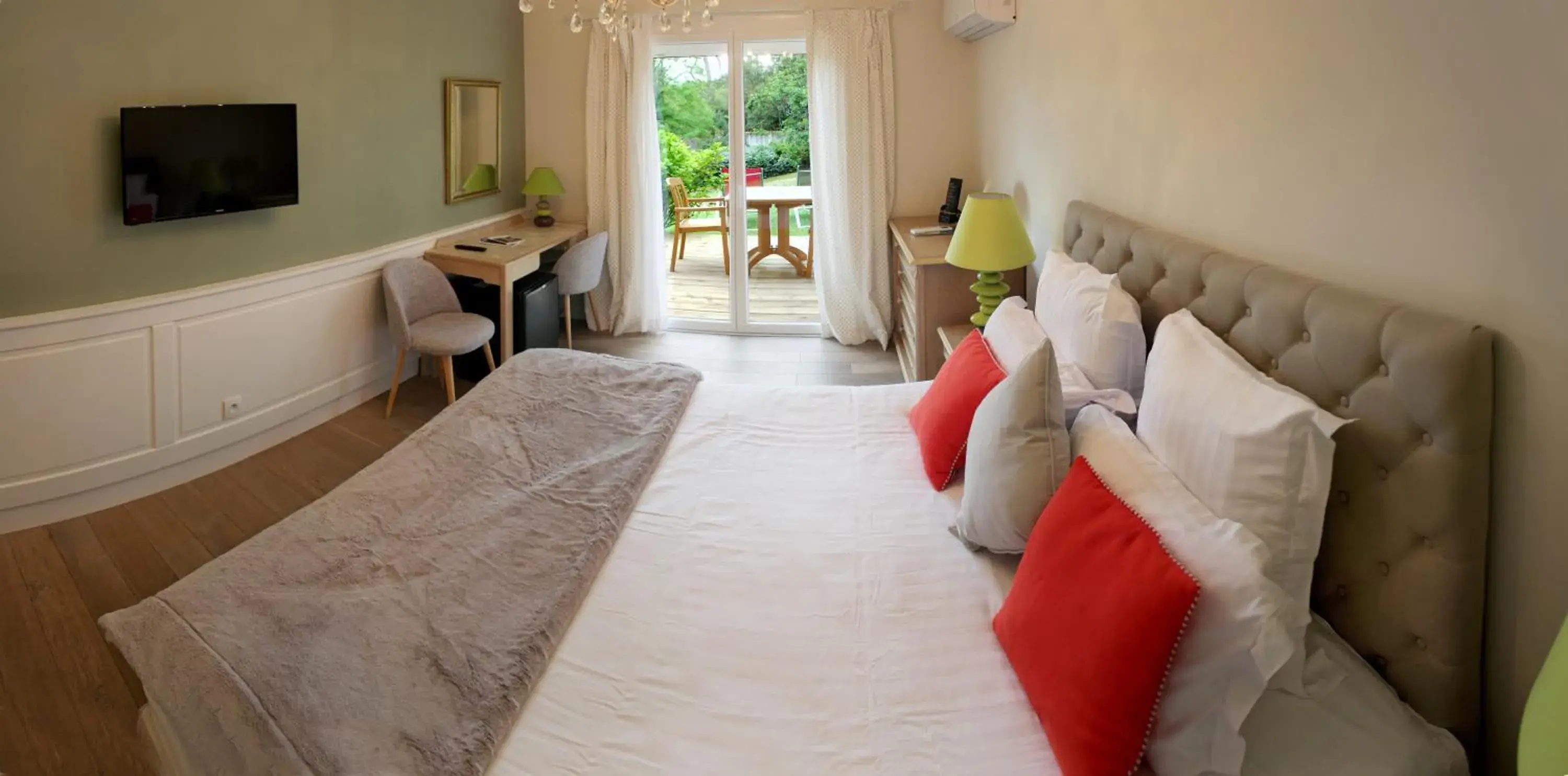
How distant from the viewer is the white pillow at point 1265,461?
1.42 metres

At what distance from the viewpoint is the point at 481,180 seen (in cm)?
556

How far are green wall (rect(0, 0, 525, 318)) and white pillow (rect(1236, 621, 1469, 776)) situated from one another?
3878 millimetres

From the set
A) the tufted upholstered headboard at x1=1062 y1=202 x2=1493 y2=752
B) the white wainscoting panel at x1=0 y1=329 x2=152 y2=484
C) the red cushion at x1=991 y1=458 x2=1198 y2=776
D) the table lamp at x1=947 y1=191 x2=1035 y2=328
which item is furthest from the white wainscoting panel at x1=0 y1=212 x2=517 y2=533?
the tufted upholstered headboard at x1=1062 y1=202 x2=1493 y2=752

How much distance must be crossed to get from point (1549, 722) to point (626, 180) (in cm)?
573

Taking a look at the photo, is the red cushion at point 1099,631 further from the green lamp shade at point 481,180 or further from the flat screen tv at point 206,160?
the green lamp shade at point 481,180

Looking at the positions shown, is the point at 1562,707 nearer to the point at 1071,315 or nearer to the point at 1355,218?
the point at 1355,218

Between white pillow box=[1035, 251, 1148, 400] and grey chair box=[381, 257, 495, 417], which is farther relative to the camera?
grey chair box=[381, 257, 495, 417]

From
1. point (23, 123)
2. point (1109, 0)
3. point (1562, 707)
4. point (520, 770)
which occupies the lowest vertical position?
point (520, 770)

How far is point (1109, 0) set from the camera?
2893mm

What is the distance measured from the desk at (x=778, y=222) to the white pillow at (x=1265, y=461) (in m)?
4.58

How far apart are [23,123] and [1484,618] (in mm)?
4159

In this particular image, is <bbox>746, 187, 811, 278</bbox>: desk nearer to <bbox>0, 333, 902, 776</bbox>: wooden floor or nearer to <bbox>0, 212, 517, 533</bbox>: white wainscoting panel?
<bbox>0, 333, 902, 776</bbox>: wooden floor

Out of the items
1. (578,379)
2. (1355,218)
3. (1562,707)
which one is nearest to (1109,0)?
(1355,218)

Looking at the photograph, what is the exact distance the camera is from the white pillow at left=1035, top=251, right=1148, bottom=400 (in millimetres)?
2230
